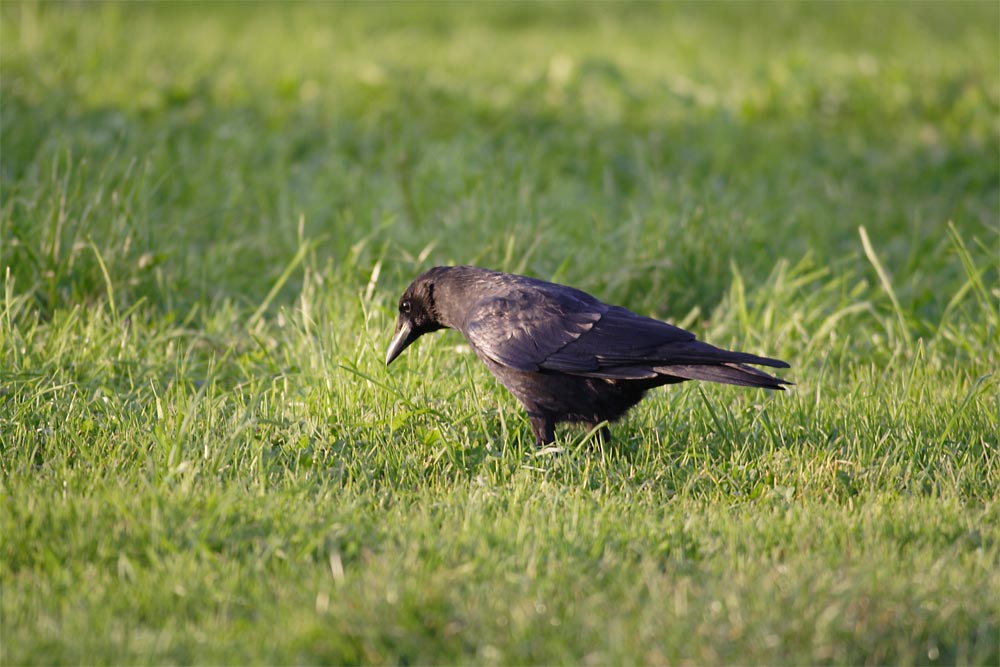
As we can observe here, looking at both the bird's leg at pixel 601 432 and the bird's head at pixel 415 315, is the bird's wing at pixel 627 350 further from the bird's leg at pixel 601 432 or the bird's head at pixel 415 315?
the bird's head at pixel 415 315

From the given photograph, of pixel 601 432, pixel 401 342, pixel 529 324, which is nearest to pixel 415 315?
pixel 401 342

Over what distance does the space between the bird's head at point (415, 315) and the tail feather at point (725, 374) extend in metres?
1.08

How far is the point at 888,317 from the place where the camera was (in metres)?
5.64

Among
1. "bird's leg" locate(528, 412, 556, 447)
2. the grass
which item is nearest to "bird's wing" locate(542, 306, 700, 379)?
"bird's leg" locate(528, 412, 556, 447)

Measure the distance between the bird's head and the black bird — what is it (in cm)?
19

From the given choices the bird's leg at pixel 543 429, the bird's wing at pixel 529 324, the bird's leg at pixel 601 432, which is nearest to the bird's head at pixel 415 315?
the bird's wing at pixel 529 324

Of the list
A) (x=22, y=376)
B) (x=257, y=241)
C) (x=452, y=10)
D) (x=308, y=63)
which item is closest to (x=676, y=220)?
(x=257, y=241)

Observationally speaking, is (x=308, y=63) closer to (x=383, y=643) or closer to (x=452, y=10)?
(x=452, y=10)

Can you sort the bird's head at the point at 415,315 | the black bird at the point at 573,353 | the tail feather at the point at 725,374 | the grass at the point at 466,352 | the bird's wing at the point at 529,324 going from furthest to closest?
the bird's head at the point at 415,315 < the bird's wing at the point at 529,324 < the black bird at the point at 573,353 < the tail feather at the point at 725,374 < the grass at the point at 466,352

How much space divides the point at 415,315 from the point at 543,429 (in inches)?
31.4

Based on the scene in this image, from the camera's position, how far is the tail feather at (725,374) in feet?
12.5

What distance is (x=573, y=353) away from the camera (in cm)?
411

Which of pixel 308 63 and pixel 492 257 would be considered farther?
pixel 308 63

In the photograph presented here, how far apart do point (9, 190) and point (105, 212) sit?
0.55 metres
